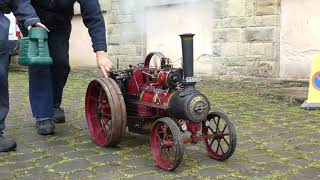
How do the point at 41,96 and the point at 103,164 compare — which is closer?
the point at 103,164

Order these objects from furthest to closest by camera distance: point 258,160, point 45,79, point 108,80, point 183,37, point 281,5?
point 281,5 < point 45,79 < point 108,80 < point 258,160 < point 183,37

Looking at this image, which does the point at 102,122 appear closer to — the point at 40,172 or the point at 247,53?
the point at 40,172

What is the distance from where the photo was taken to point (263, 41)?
7922 mm

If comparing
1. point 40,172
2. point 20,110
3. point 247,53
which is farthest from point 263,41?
point 40,172

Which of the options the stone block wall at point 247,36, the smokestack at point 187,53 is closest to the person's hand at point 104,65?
the smokestack at point 187,53

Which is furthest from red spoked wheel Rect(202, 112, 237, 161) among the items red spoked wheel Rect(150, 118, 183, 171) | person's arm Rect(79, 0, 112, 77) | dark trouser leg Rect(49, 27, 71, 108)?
dark trouser leg Rect(49, 27, 71, 108)

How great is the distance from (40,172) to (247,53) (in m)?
5.30

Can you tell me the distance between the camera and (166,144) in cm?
353

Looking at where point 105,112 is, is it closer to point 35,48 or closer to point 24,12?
point 35,48

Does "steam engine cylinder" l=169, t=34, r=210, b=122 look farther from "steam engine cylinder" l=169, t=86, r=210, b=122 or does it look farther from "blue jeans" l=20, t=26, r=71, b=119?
"blue jeans" l=20, t=26, r=71, b=119

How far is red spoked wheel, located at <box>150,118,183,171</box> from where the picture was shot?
11.1 ft

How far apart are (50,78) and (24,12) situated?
824 millimetres

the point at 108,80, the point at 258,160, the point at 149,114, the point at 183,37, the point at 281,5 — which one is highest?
the point at 281,5

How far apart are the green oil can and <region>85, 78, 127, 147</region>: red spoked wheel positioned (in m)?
0.50
